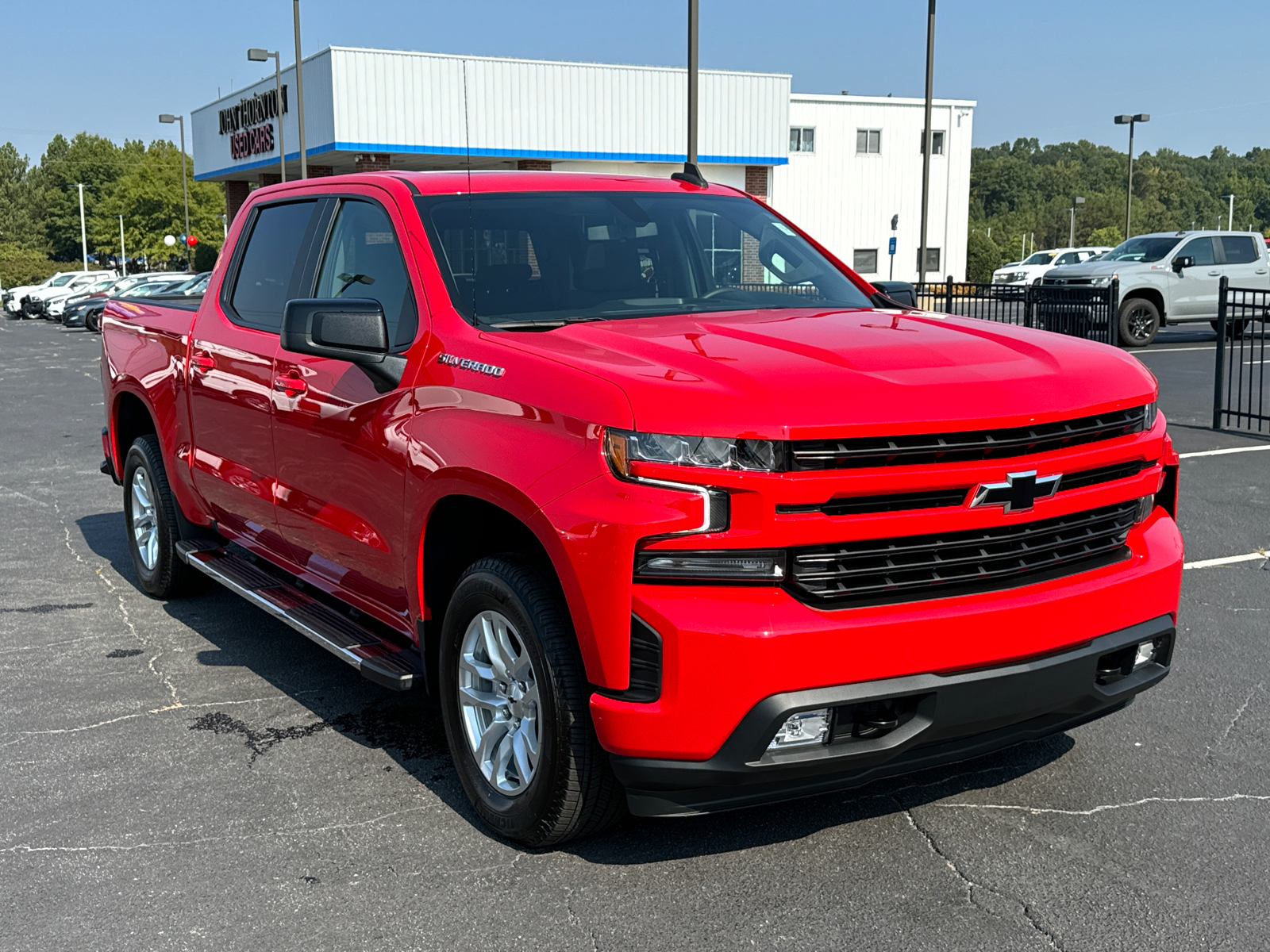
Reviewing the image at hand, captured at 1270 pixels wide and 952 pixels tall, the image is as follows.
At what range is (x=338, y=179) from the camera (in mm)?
5152

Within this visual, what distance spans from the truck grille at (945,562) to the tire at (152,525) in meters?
4.22

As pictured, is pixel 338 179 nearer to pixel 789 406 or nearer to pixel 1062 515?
pixel 789 406

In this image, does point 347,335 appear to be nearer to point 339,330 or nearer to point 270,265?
point 339,330

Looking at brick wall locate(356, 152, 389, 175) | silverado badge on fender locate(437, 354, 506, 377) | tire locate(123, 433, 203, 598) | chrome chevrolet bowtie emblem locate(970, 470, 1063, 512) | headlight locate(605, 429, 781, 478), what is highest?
brick wall locate(356, 152, 389, 175)

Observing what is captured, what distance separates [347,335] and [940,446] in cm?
190

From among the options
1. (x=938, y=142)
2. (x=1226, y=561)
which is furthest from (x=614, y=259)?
(x=938, y=142)

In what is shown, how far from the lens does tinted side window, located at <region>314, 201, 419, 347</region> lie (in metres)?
4.32

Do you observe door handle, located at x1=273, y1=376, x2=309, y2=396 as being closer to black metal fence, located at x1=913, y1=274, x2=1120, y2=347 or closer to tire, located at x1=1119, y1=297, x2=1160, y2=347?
black metal fence, located at x1=913, y1=274, x2=1120, y2=347

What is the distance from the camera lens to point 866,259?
51594 millimetres

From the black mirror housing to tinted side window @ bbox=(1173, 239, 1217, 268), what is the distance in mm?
22283

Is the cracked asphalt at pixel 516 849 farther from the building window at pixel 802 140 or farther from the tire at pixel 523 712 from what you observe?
the building window at pixel 802 140

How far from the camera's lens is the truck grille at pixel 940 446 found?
3133mm

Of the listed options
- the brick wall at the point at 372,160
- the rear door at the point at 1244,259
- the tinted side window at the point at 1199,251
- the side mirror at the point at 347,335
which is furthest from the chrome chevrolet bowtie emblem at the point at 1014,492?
the brick wall at the point at 372,160

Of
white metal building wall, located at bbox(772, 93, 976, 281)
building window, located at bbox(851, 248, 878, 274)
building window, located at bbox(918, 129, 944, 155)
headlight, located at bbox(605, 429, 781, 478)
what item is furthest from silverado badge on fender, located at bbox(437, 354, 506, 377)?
A: building window, located at bbox(918, 129, 944, 155)
